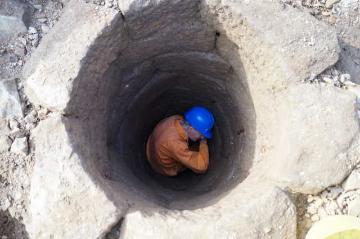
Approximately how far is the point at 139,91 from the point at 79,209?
5.14ft

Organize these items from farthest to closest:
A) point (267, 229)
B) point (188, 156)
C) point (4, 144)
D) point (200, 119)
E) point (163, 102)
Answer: point (163, 102) → point (200, 119) → point (188, 156) → point (4, 144) → point (267, 229)

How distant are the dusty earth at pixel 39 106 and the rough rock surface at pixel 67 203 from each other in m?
0.07

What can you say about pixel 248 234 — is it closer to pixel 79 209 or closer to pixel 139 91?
pixel 79 209

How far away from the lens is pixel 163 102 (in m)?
4.25

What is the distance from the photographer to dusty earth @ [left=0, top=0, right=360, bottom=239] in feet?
7.89

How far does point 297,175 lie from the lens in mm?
2396

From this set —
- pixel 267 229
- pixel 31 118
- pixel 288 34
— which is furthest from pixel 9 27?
pixel 267 229

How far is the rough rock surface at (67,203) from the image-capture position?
234 cm

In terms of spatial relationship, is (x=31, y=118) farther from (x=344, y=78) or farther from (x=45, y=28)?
(x=344, y=78)

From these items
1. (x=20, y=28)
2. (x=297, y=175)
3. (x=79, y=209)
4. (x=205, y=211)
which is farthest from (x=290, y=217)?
(x=20, y=28)

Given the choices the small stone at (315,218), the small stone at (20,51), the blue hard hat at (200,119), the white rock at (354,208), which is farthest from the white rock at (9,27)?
the white rock at (354,208)

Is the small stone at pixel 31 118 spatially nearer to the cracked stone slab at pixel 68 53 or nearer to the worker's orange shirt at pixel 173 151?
the cracked stone slab at pixel 68 53

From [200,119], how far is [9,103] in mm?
1887

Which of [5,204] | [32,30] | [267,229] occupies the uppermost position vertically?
[32,30]
